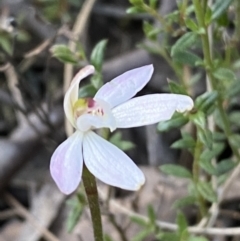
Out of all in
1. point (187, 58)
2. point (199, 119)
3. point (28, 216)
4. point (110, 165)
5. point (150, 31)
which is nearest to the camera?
point (110, 165)

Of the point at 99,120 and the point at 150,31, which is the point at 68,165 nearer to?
the point at 99,120

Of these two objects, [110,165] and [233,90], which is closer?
[110,165]

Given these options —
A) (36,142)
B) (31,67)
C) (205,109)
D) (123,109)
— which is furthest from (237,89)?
(31,67)

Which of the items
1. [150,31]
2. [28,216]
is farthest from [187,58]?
[28,216]

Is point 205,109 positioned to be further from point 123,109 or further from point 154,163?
point 154,163

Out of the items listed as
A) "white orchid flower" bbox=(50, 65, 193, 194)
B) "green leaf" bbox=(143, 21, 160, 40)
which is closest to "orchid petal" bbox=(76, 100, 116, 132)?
"white orchid flower" bbox=(50, 65, 193, 194)

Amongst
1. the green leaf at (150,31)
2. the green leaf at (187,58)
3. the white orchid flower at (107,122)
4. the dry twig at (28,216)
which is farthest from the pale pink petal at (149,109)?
the dry twig at (28,216)

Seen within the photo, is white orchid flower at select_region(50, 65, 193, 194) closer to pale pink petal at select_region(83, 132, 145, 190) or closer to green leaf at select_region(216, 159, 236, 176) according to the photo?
pale pink petal at select_region(83, 132, 145, 190)

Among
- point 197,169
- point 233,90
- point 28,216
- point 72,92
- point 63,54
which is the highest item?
point 72,92
